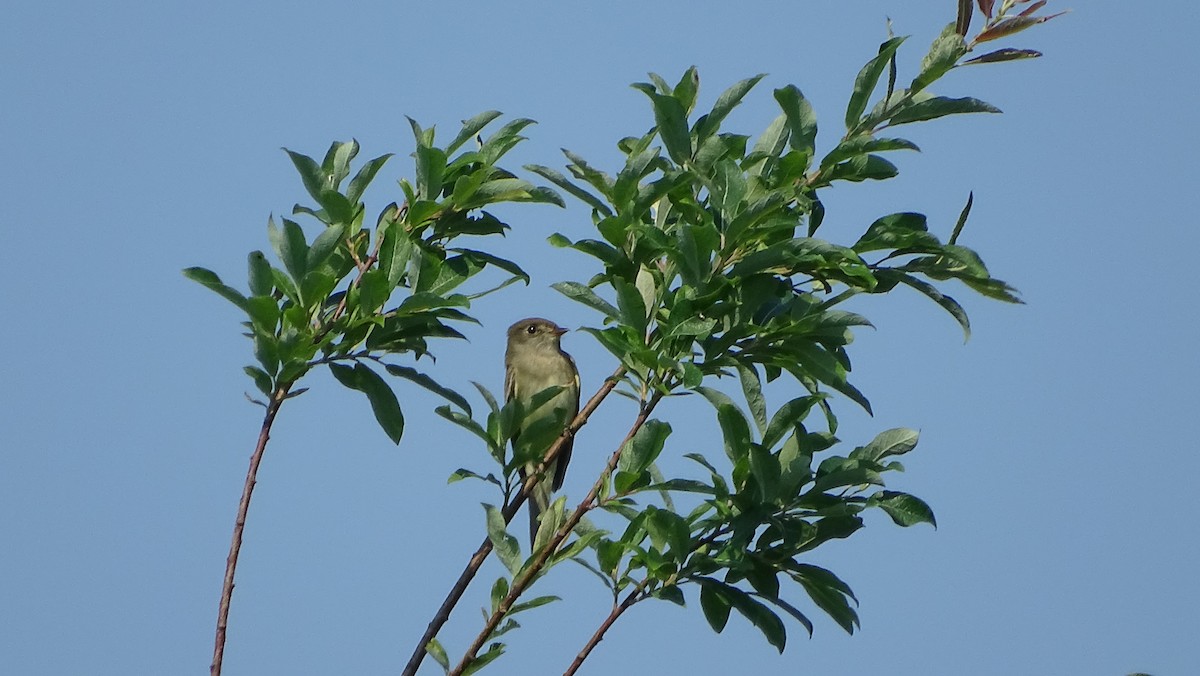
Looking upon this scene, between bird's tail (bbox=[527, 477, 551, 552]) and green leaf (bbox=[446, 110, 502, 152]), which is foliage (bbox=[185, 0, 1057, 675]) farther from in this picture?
bird's tail (bbox=[527, 477, 551, 552])

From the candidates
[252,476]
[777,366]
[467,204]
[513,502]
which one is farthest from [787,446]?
[252,476]

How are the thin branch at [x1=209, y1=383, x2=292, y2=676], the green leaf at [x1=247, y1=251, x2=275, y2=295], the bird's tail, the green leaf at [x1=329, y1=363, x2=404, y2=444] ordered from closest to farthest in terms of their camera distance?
1. the thin branch at [x1=209, y1=383, x2=292, y2=676]
2. the green leaf at [x1=247, y1=251, x2=275, y2=295]
3. the green leaf at [x1=329, y1=363, x2=404, y2=444]
4. the bird's tail

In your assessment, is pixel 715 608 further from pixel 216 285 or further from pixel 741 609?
pixel 216 285

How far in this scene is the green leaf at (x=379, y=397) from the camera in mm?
4477

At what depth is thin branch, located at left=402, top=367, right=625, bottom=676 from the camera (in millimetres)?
4027

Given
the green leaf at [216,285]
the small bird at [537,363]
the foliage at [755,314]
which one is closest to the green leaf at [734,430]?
the foliage at [755,314]

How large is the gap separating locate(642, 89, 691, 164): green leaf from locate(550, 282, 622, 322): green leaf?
1.84ft

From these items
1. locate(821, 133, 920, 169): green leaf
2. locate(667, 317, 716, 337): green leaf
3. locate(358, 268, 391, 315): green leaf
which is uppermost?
locate(821, 133, 920, 169): green leaf

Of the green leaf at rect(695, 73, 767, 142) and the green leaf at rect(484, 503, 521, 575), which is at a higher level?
the green leaf at rect(695, 73, 767, 142)

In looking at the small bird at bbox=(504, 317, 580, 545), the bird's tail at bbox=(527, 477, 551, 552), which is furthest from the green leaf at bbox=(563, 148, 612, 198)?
the small bird at bbox=(504, 317, 580, 545)

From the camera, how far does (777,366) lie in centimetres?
446

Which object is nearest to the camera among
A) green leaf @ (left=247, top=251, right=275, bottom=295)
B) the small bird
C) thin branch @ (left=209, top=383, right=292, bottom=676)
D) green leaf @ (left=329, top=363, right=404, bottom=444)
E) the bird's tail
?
thin branch @ (left=209, top=383, right=292, bottom=676)

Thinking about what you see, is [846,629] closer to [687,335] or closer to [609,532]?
[609,532]

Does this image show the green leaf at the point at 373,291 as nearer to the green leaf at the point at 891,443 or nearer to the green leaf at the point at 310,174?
the green leaf at the point at 310,174
